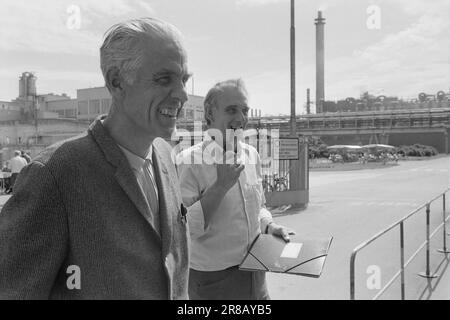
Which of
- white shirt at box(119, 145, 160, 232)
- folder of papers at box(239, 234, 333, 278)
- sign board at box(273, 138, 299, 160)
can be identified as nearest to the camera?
white shirt at box(119, 145, 160, 232)

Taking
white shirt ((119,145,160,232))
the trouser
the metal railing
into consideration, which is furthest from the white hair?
the metal railing

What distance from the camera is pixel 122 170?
4.05ft

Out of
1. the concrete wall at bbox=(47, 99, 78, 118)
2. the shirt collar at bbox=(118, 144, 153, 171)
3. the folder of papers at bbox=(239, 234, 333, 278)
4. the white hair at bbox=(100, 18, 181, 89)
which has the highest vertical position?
the concrete wall at bbox=(47, 99, 78, 118)

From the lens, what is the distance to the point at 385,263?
18.7ft

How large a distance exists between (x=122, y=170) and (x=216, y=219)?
1.07 m

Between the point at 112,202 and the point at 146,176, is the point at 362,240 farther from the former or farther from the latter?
the point at 112,202

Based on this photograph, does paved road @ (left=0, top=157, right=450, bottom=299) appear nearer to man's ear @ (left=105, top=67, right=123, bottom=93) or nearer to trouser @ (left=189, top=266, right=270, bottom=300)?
Result: trouser @ (left=189, top=266, right=270, bottom=300)

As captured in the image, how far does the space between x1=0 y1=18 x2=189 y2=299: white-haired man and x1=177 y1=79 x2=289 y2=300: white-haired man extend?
30.9 inches

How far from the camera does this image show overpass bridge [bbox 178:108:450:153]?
206 feet

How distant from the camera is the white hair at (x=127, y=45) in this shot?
1.23 m

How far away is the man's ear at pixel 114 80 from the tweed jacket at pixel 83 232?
13 cm

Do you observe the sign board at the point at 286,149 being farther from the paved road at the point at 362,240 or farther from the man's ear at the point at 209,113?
the man's ear at the point at 209,113

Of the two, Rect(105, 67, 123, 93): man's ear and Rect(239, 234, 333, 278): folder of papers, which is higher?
Rect(105, 67, 123, 93): man's ear

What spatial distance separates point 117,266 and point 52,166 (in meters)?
0.33
